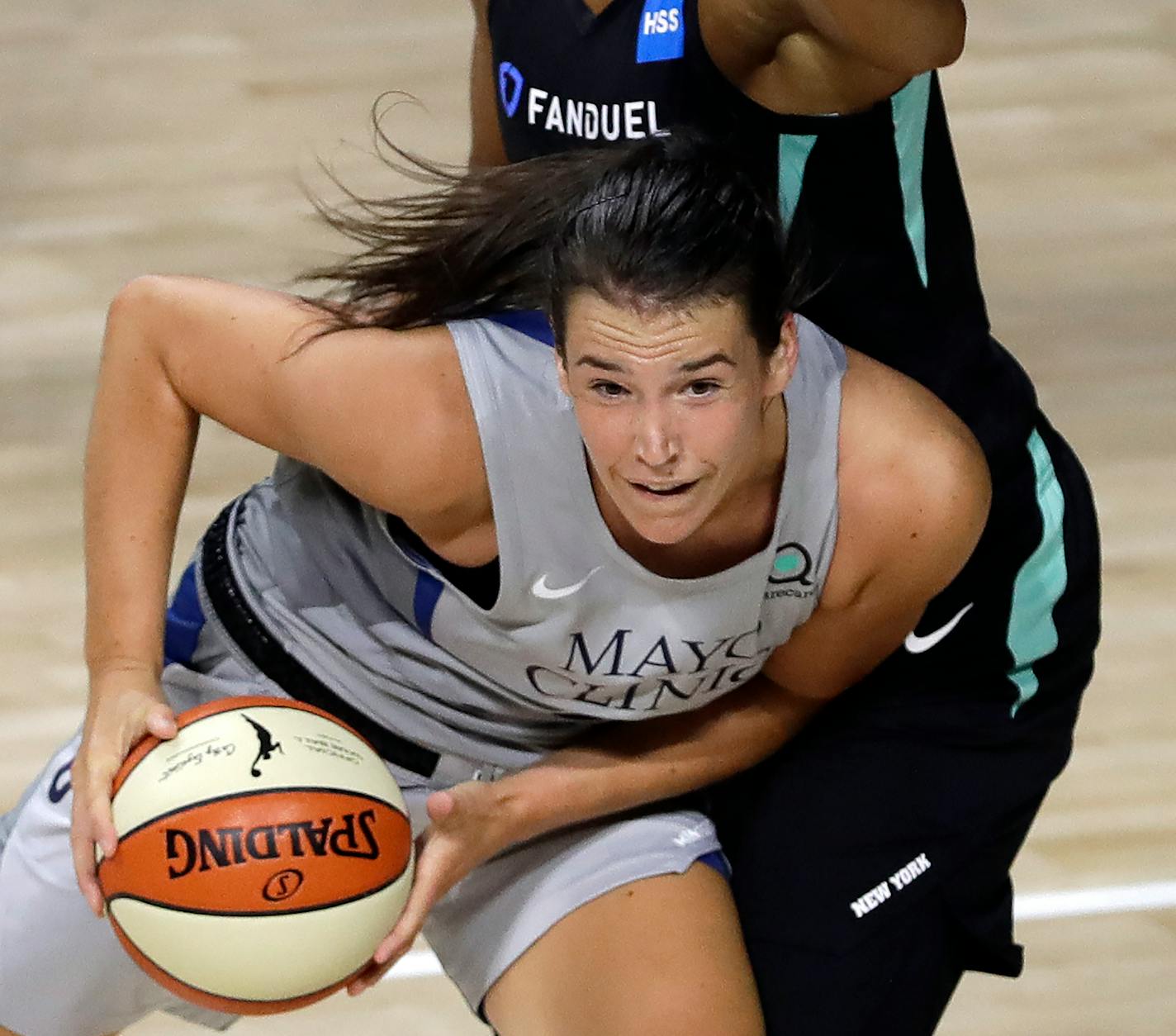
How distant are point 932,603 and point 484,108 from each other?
0.69 meters

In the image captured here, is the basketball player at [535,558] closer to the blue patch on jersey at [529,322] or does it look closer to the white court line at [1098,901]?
the blue patch on jersey at [529,322]

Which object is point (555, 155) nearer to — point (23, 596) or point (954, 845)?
point (954, 845)

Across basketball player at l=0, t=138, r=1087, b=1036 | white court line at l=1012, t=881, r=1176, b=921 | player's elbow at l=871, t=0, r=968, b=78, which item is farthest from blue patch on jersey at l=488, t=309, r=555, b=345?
white court line at l=1012, t=881, r=1176, b=921

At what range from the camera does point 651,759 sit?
1923mm

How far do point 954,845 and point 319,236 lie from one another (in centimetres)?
202

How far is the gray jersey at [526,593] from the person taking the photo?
1680mm

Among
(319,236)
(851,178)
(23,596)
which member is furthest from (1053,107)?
(851,178)

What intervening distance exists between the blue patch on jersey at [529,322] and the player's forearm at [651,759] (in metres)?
0.42

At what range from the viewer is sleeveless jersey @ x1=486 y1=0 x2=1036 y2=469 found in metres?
1.66

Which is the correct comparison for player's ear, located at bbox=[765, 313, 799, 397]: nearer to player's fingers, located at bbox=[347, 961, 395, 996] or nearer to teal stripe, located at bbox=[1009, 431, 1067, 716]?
teal stripe, located at bbox=[1009, 431, 1067, 716]

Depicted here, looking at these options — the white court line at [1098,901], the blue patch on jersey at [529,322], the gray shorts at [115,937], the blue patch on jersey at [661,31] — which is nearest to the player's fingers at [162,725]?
the gray shorts at [115,937]

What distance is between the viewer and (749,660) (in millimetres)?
1825

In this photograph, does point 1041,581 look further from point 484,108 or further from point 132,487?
point 132,487

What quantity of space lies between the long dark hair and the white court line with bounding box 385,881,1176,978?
0.99m
